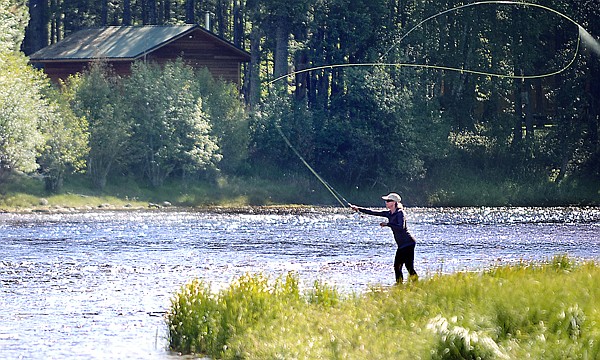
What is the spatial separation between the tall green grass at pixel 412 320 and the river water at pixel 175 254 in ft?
2.95

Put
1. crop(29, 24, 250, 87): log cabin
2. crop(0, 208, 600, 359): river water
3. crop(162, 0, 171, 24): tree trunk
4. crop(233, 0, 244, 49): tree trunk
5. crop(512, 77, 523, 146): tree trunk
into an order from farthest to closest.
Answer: crop(162, 0, 171, 24): tree trunk < crop(233, 0, 244, 49): tree trunk < crop(512, 77, 523, 146): tree trunk < crop(29, 24, 250, 87): log cabin < crop(0, 208, 600, 359): river water

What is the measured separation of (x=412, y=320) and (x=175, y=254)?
18.5 metres

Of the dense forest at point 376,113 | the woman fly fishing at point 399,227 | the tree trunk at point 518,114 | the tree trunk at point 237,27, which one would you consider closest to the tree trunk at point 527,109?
the dense forest at point 376,113

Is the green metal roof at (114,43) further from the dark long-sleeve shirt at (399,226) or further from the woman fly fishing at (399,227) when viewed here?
the dark long-sleeve shirt at (399,226)

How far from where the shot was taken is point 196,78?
2384 inches

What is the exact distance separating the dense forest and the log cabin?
1673mm

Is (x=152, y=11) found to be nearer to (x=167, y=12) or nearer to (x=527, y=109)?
(x=167, y=12)

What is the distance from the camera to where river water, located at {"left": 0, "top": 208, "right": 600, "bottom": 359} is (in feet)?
59.1

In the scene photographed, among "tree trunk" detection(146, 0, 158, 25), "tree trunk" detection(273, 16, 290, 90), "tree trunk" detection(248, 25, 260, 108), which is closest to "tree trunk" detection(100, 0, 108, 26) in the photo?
"tree trunk" detection(146, 0, 158, 25)

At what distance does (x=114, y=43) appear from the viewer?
64.7 m

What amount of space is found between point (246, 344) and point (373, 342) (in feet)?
6.00

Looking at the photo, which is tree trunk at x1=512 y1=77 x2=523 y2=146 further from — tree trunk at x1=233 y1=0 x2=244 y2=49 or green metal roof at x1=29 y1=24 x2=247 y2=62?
tree trunk at x1=233 y1=0 x2=244 y2=49

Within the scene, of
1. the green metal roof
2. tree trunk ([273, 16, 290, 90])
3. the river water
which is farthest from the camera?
tree trunk ([273, 16, 290, 90])

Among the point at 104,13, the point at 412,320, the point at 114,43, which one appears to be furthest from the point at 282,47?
the point at 412,320
